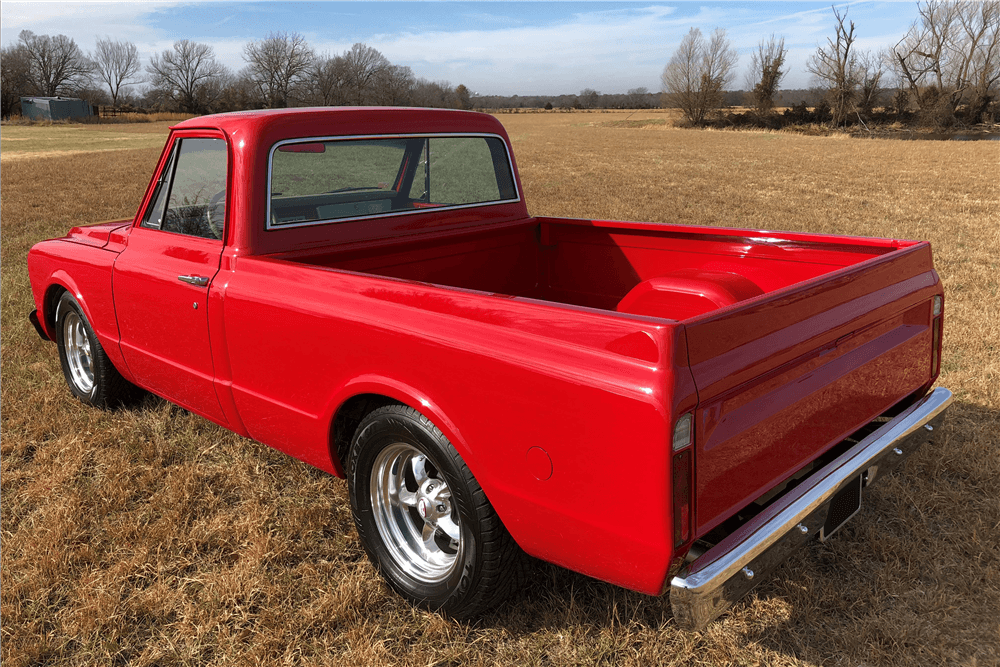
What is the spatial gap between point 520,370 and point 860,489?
1.30 m

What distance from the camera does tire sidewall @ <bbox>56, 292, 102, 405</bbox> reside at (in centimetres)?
423

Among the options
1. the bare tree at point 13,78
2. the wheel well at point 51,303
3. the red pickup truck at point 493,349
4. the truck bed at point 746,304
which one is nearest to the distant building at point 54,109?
the bare tree at point 13,78

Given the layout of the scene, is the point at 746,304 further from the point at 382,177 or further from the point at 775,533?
the point at 382,177

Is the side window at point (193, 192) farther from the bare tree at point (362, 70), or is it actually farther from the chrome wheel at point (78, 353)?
the bare tree at point (362, 70)

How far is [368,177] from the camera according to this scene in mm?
3809

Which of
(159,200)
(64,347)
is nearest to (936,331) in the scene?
(159,200)

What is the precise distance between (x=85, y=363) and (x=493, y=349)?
364 centimetres

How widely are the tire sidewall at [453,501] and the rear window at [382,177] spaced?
1.17m

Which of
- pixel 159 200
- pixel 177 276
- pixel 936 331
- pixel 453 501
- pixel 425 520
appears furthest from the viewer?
pixel 159 200

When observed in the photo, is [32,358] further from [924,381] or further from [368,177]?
[924,381]

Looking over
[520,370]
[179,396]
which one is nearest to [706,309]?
[520,370]

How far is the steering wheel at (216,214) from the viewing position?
3250 millimetres

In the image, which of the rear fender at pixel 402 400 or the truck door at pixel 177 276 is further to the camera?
the truck door at pixel 177 276

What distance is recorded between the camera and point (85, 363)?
15.3ft
